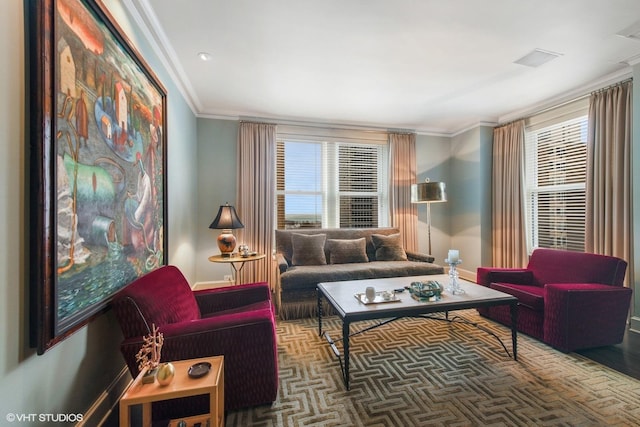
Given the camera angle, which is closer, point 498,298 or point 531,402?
point 531,402

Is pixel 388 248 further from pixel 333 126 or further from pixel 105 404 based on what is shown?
pixel 105 404

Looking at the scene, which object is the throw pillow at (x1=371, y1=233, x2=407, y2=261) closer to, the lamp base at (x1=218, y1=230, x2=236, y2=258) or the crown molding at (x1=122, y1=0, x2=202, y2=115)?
the lamp base at (x1=218, y1=230, x2=236, y2=258)

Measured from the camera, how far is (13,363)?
911 millimetres

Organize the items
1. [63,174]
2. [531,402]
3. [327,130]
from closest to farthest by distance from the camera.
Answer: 1. [63,174]
2. [531,402]
3. [327,130]

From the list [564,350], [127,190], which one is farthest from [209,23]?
[564,350]

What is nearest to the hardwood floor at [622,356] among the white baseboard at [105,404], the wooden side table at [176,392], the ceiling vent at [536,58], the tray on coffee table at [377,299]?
the tray on coffee table at [377,299]

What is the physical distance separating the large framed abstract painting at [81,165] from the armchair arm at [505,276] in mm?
3085

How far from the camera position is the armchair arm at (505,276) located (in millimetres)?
2752

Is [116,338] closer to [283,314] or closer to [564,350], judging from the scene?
[283,314]

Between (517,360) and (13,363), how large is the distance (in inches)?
112

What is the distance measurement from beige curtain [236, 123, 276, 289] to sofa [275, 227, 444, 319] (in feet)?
1.31

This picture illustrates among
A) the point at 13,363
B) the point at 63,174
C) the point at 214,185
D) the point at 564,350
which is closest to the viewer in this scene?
the point at 13,363

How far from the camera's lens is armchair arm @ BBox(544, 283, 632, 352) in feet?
6.99

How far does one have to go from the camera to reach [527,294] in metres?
2.38
